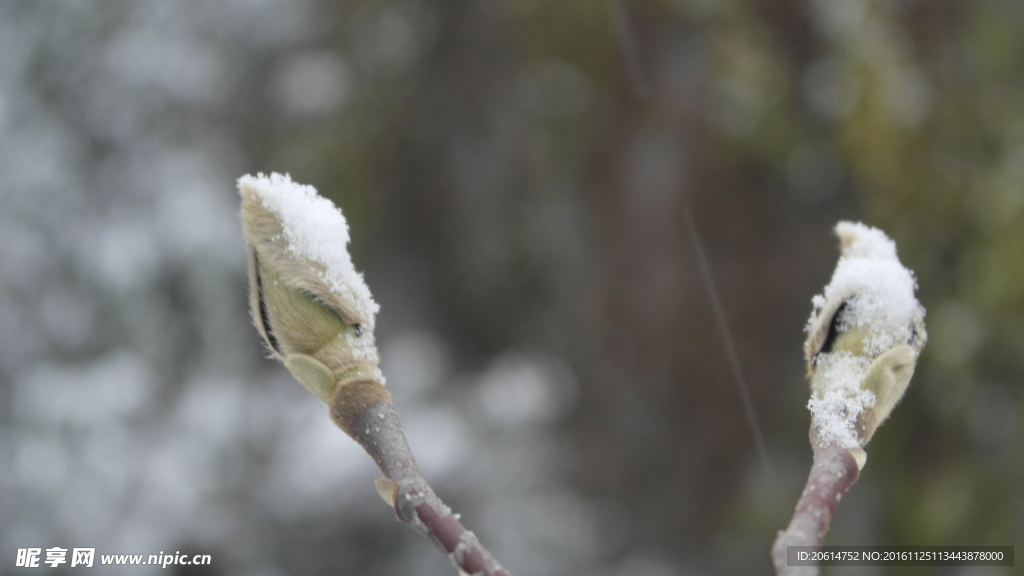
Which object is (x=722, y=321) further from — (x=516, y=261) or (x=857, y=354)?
(x=857, y=354)

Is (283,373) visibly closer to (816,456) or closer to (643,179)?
(643,179)

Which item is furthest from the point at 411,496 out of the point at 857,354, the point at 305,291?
the point at 857,354

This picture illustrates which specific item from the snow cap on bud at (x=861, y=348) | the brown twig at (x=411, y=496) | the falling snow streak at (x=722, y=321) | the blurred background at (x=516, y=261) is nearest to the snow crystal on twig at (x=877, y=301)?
the snow cap on bud at (x=861, y=348)

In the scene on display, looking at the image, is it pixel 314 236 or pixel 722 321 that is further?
pixel 722 321

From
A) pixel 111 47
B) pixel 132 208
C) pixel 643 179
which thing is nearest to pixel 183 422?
pixel 132 208

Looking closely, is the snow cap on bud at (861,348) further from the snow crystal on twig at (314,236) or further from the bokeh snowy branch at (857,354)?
the snow crystal on twig at (314,236)

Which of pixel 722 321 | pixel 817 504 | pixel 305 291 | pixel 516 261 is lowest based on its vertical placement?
pixel 817 504

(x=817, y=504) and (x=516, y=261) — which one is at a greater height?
(x=516, y=261)
